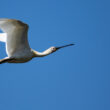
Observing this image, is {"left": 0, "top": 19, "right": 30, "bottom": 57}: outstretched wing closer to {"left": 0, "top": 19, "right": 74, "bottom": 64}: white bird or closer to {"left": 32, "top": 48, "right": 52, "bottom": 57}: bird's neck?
{"left": 0, "top": 19, "right": 74, "bottom": 64}: white bird

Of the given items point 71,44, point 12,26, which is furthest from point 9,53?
point 71,44

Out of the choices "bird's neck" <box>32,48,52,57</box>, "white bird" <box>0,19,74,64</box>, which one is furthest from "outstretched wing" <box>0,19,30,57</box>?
"bird's neck" <box>32,48,52,57</box>

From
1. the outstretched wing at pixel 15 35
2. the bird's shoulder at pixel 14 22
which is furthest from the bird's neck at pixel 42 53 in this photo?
the bird's shoulder at pixel 14 22

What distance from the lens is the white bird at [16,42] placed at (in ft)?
61.7

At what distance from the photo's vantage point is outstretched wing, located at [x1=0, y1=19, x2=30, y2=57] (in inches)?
735

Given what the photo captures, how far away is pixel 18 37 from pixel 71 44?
14.1ft

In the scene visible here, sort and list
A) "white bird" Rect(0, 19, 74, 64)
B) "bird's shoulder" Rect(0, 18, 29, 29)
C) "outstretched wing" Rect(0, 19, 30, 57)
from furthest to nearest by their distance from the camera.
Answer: "white bird" Rect(0, 19, 74, 64) → "outstretched wing" Rect(0, 19, 30, 57) → "bird's shoulder" Rect(0, 18, 29, 29)

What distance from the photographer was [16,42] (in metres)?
19.9

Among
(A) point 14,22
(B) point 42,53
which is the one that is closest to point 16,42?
(A) point 14,22

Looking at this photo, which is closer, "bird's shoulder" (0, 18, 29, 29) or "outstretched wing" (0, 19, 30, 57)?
"bird's shoulder" (0, 18, 29, 29)

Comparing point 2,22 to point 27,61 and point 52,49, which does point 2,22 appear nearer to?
point 27,61

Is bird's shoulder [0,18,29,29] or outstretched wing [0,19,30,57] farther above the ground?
bird's shoulder [0,18,29,29]

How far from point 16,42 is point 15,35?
1.73ft

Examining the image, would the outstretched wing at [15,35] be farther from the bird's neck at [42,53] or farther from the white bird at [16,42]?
the bird's neck at [42,53]
